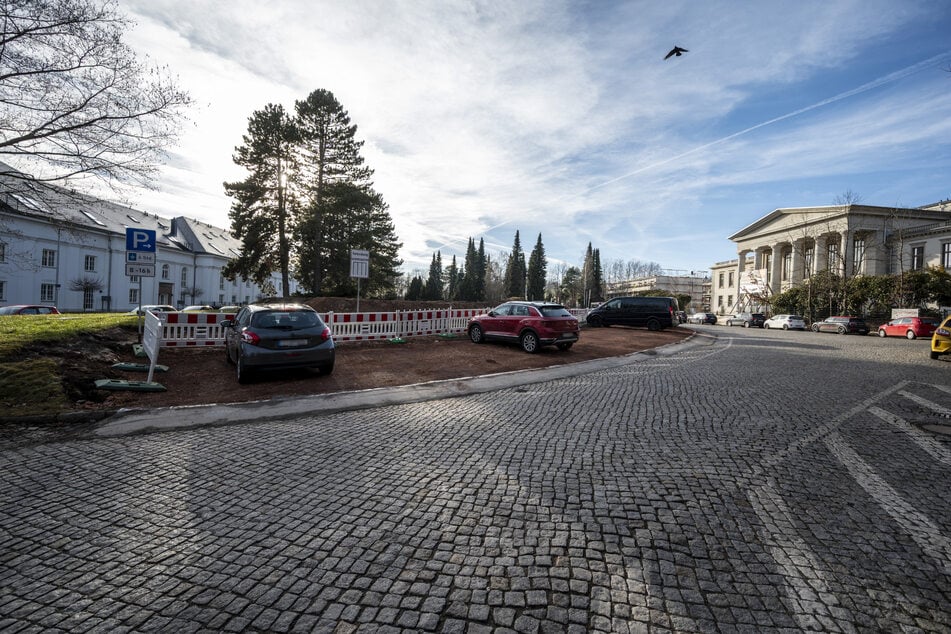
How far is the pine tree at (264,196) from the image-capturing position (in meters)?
31.8

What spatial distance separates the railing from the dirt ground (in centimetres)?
42

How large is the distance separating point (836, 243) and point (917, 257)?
800 cm

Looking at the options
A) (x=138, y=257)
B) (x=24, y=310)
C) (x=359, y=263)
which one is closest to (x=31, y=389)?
(x=138, y=257)

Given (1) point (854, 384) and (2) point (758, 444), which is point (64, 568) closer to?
(2) point (758, 444)

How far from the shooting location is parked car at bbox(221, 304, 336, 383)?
8.50 meters

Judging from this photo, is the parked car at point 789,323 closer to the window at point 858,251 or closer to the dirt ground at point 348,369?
the window at point 858,251

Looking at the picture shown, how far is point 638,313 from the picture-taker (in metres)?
25.6

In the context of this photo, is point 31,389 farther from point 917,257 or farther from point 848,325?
point 917,257

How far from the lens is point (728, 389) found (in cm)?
816

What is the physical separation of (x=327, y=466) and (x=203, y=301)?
70801 mm

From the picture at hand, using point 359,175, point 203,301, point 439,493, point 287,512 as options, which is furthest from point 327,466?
point 203,301

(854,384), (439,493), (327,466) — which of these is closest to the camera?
(439,493)

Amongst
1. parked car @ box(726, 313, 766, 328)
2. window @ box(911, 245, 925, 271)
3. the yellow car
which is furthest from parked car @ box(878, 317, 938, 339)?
window @ box(911, 245, 925, 271)

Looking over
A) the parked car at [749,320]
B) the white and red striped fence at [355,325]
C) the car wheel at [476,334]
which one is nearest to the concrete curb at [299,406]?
the car wheel at [476,334]
